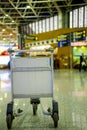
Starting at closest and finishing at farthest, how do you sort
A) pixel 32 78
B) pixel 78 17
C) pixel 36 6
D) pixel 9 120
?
pixel 9 120 < pixel 32 78 < pixel 78 17 < pixel 36 6

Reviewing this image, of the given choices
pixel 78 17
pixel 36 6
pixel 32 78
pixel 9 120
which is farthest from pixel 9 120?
pixel 36 6

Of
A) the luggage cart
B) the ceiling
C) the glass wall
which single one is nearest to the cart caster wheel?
the luggage cart

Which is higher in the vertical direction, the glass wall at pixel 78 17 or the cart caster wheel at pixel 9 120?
the glass wall at pixel 78 17

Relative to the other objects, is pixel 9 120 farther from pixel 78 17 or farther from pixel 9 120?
pixel 78 17

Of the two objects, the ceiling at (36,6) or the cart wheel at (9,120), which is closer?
the cart wheel at (9,120)

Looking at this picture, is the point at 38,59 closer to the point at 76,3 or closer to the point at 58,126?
the point at 58,126

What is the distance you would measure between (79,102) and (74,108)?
77 cm

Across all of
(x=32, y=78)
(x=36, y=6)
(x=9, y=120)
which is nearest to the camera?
(x=9, y=120)

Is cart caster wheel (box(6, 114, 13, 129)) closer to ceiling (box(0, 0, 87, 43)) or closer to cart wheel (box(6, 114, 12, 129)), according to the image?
cart wheel (box(6, 114, 12, 129))

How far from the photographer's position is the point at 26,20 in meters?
36.0

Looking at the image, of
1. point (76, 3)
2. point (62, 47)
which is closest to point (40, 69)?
point (62, 47)

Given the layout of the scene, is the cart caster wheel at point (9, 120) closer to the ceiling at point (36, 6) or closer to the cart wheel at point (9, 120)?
the cart wheel at point (9, 120)

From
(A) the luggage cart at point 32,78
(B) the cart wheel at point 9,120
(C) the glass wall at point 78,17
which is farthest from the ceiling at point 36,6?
(B) the cart wheel at point 9,120

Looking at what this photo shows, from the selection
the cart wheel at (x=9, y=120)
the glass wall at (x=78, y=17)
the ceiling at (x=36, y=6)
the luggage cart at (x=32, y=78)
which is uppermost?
the ceiling at (x=36, y=6)
